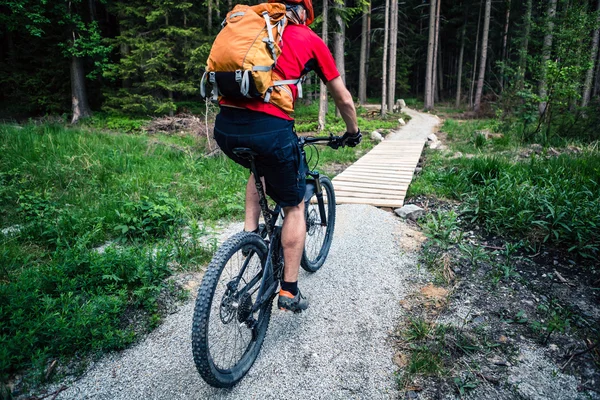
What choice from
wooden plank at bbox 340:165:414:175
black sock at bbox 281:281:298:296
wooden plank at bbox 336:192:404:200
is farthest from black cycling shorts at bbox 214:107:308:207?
wooden plank at bbox 340:165:414:175

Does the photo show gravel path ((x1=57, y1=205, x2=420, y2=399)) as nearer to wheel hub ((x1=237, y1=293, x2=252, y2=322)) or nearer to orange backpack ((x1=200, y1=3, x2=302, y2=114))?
wheel hub ((x1=237, y1=293, x2=252, y2=322))

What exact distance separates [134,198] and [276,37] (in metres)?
3.62

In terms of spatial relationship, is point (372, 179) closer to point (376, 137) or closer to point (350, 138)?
point (350, 138)

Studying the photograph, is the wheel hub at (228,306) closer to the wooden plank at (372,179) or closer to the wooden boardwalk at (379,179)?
the wooden boardwalk at (379,179)

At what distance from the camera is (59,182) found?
205 inches

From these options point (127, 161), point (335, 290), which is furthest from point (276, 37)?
point (127, 161)

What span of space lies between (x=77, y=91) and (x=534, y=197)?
1764cm

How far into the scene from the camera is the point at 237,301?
83.0 inches

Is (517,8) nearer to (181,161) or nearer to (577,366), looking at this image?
(181,161)

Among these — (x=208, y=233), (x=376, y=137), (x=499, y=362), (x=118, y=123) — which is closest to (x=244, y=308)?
(x=499, y=362)

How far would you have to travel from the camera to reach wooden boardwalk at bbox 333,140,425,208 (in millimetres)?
→ 5413

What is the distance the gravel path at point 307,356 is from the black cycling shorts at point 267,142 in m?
→ 1.14

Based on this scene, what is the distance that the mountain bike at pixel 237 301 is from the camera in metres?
1.86

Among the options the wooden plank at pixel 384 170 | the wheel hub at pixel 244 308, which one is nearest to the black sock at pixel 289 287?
the wheel hub at pixel 244 308
